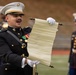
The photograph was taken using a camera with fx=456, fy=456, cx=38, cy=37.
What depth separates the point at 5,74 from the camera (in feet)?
20.3

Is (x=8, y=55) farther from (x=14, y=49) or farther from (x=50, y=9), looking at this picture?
(x=50, y=9)

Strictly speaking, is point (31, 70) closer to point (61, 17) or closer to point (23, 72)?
point (23, 72)

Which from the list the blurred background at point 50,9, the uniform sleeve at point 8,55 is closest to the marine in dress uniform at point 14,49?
the uniform sleeve at point 8,55

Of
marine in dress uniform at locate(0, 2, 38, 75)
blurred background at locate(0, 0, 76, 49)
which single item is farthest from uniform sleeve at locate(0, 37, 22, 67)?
blurred background at locate(0, 0, 76, 49)

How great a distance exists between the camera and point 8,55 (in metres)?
5.89

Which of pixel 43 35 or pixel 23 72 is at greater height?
pixel 43 35

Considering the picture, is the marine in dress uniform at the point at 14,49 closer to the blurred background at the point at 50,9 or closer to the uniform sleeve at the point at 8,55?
the uniform sleeve at the point at 8,55

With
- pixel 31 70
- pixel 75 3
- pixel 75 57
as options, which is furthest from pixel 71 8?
pixel 31 70

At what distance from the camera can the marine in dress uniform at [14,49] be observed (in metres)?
5.89

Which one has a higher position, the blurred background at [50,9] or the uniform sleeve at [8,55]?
the uniform sleeve at [8,55]

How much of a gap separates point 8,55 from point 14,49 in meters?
0.21

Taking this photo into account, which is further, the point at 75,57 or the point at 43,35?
the point at 75,57

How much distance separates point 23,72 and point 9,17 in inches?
30.7

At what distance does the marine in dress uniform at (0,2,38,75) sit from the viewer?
5.89 metres
